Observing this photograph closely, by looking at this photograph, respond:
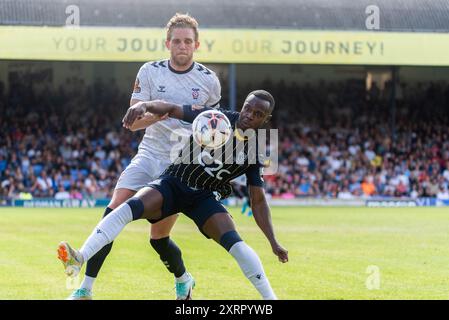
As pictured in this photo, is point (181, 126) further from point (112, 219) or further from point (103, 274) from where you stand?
point (103, 274)

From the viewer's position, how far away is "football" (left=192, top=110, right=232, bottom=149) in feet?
24.0

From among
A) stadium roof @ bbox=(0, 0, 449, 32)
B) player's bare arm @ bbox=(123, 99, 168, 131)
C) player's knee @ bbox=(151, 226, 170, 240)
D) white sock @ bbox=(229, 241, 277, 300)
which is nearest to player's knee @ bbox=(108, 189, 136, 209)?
player's knee @ bbox=(151, 226, 170, 240)

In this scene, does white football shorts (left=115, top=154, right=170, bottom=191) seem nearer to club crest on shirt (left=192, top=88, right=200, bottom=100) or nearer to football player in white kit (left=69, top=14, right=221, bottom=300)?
football player in white kit (left=69, top=14, right=221, bottom=300)

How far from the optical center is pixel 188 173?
25.2ft

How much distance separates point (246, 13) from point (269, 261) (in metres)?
21.6

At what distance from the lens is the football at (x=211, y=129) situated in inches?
289

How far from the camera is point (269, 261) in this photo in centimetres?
1298

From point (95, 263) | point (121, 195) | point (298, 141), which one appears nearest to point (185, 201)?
point (121, 195)

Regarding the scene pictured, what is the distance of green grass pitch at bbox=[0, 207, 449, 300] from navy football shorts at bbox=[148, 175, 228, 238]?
62.9 inches

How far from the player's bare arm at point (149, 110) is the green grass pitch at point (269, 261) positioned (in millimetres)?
2282

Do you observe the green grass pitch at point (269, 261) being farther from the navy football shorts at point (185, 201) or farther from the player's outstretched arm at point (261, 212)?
the navy football shorts at point (185, 201)

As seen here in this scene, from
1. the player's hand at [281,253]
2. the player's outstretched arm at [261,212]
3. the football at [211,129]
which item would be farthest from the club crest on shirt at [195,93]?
the player's hand at [281,253]

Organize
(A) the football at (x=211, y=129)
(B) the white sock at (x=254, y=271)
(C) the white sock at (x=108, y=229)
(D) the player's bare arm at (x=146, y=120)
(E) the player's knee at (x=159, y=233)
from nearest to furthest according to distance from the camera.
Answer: (C) the white sock at (x=108, y=229), (B) the white sock at (x=254, y=271), (A) the football at (x=211, y=129), (D) the player's bare arm at (x=146, y=120), (E) the player's knee at (x=159, y=233)

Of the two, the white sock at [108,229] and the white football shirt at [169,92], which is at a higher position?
the white football shirt at [169,92]
